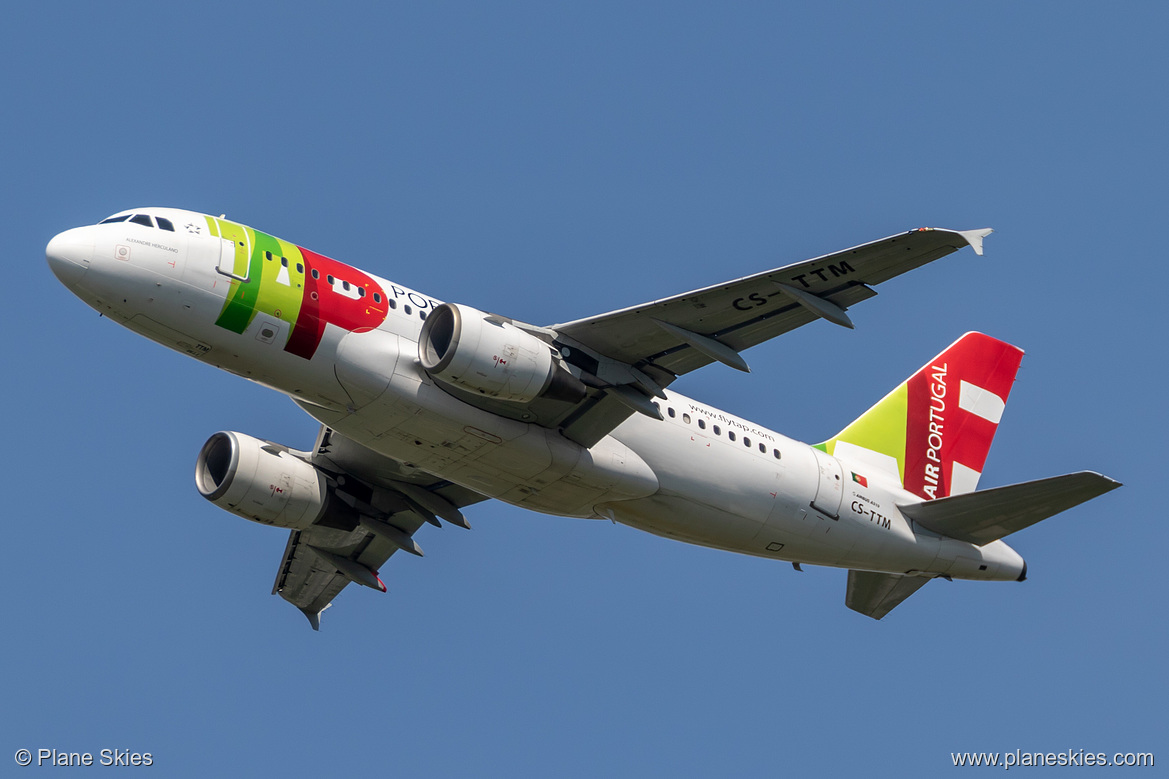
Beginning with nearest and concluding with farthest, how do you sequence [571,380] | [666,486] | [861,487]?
[571,380]
[666,486]
[861,487]

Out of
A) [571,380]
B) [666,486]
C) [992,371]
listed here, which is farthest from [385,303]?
[992,371]

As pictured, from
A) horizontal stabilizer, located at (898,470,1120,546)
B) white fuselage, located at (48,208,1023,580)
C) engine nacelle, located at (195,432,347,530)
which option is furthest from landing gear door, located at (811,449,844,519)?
engine nacelle, located at (195,432,347,530)

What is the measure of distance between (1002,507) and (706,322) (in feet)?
33.6

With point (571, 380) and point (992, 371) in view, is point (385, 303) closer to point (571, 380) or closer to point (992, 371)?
point (571, 380)

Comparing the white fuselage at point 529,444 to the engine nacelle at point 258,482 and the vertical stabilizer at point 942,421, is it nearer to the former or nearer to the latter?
the vertical stabilizer at point 942,421

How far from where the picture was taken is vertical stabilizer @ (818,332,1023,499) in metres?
38.2

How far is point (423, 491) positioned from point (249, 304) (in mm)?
9763

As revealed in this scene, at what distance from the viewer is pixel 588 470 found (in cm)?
3152

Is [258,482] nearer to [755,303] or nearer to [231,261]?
[231,261]

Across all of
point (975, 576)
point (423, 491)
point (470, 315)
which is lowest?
point (975, 576)

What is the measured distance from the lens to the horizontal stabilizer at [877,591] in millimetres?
38281

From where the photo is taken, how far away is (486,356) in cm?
2873

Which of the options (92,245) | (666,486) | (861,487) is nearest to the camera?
(92,245)

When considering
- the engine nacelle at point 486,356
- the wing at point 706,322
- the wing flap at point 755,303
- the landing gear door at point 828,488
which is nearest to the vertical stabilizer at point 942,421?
the landing gear door at point 828,488
